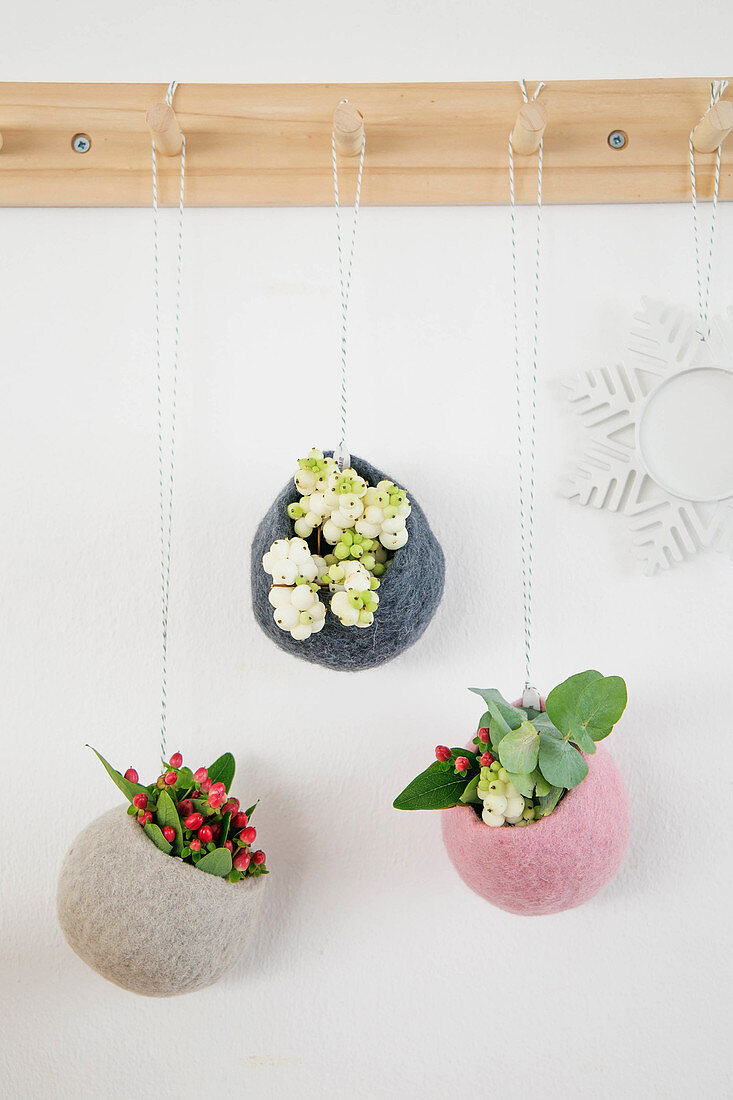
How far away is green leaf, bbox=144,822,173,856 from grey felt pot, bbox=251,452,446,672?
0.53ft

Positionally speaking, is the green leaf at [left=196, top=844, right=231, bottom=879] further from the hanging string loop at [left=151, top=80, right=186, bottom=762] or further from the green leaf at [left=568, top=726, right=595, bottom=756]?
the green leaf at [left=568, top=726, right=595, bottom=756]

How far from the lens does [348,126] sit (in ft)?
2.17

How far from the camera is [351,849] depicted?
0.73 m

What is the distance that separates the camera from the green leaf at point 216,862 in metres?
0.60

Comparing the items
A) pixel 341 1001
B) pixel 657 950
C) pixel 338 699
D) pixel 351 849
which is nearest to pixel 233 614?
pixel 338 699

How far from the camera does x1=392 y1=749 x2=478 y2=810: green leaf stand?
2.00 ft

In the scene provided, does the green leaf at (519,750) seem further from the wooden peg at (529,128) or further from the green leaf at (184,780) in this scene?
the wooden peg at (529,128)

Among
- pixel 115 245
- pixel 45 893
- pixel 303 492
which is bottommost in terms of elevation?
pixel 45 893

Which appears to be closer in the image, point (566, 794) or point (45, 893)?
point (566, 794)

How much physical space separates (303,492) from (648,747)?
0.38 meters

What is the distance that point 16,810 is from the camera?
73 centimetres

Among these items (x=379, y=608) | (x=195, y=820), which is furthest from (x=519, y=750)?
(x=195, y=820)

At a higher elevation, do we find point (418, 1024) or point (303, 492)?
point (303, 492)

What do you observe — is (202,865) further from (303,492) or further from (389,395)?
(389,395)
